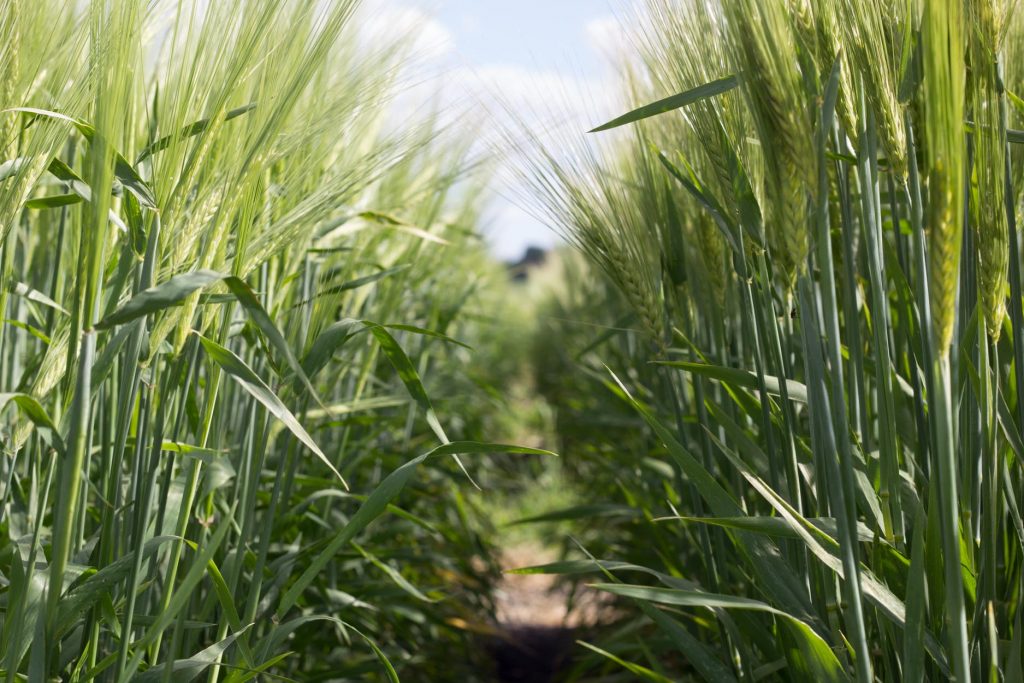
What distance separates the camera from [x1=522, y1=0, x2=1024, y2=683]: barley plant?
763 millimetres

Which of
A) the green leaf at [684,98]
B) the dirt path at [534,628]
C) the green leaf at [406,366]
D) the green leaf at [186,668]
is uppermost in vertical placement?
the green leaf at [684,98]

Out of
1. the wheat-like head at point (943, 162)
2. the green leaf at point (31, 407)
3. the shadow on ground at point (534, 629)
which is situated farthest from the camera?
the shadow on ground at point (534, 629)

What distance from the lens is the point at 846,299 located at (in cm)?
96

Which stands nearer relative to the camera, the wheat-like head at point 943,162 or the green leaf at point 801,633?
the wheat-like head at point 943,162

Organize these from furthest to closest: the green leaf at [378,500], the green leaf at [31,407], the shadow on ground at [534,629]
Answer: the shadow on ground at [534,629] → the green leaf at [378,500] → the green leaf at [31,407]

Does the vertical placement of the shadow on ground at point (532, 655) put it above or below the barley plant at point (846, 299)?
below

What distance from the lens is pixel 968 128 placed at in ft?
3.18

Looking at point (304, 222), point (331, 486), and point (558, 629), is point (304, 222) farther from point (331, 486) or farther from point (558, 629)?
point (558, 629)

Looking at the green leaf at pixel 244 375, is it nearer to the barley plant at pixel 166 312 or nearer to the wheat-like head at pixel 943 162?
the barley plant at pixel 166 312

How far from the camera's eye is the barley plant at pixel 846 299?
0.76m

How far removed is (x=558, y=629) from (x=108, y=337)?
2675 mm

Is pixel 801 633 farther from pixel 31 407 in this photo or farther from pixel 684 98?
pixel 31 407

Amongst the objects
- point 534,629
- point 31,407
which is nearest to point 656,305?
point 31,407

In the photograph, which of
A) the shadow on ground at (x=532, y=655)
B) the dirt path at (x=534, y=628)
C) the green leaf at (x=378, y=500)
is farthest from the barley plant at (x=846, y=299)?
the shadow on ground at (x=532, y=655)
